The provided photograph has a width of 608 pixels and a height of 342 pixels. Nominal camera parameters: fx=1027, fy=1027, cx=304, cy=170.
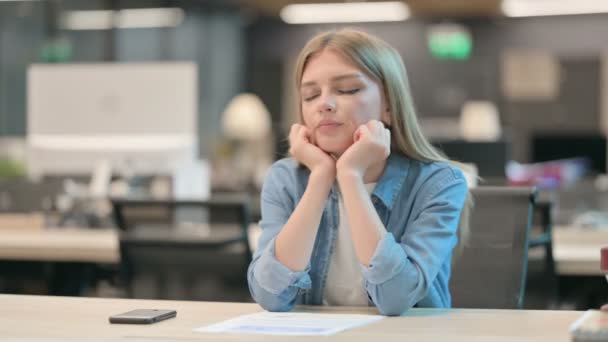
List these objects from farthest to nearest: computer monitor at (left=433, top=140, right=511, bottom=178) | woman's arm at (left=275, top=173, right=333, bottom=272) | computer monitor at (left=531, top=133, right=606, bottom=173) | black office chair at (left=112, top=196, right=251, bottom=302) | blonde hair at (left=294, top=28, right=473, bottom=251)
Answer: computer monitor at (left=531, top=133, right=606, bottom=173), computer monitor at (left=433, top=140, right=511, bottom=178), black office chair at (left=112, top=196, right=251, bottom=302), blonde hair at (left=294, top=28, right=473, bottom=251), woman's arm at (left=275, top=173, right=333, bottom=272)

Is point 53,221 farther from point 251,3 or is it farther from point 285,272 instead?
point 251,3

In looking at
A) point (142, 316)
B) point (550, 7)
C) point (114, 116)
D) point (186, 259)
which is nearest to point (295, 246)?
point (142, 316)

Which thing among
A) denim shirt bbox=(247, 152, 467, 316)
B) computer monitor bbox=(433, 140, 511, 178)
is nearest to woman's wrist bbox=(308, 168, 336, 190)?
denim shirt bbox=(247, 152, 467, 316)

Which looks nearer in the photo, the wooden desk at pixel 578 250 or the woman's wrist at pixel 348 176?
the woman's wrist at pixel 348 176

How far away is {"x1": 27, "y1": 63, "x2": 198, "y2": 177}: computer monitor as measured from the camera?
432 centimetres

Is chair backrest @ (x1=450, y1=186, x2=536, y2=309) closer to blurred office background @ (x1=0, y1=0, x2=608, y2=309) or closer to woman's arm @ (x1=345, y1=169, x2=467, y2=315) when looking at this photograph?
blurred office background @ (x1=0, y1=0, x2=608, y2=309)

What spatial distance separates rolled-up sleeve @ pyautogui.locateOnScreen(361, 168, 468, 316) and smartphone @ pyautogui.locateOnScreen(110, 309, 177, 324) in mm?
369

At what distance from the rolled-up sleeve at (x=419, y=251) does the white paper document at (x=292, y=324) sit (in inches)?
2.4

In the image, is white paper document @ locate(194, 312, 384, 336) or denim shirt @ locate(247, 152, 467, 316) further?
denim shirt @ locate(247, 152, 467, 316)

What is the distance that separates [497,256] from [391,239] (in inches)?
21.1

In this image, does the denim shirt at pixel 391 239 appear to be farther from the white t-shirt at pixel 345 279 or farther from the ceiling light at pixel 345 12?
the ceiling light at pixel 345 12

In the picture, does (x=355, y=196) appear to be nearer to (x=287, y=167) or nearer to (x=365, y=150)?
(x=365, y=150)

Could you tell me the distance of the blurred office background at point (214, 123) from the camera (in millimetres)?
3215

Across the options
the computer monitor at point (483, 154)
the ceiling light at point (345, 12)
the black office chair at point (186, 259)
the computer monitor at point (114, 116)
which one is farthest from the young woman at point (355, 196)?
the ceiling light at point (345, 12)
